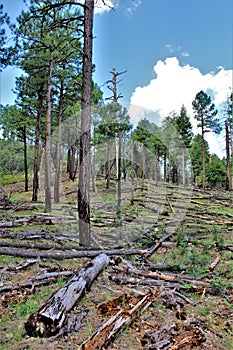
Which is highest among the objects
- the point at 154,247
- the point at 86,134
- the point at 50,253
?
the point at 86,134

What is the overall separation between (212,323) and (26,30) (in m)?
13.9

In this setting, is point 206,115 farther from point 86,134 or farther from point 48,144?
point 86,134

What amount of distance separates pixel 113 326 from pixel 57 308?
79 centimetres

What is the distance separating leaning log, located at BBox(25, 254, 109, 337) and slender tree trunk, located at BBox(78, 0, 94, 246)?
2.47 m

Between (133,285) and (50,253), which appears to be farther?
(50,253)

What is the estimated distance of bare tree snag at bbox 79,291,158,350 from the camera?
122 inches

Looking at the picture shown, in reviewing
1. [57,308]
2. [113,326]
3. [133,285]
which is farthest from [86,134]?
[113,326]

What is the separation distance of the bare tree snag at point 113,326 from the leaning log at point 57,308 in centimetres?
49

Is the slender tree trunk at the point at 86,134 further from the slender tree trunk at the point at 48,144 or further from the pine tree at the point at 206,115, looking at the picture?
the pine tree at the point at 206,115

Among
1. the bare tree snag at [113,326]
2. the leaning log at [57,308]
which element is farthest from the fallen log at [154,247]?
the bare tree snag at [113,326]

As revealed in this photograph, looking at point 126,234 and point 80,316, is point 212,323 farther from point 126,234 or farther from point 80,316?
point 126,234

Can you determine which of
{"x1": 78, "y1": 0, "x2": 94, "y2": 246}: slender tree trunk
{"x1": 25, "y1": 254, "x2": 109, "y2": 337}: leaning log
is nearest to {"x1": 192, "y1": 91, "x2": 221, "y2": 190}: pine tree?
{"x1": 78, "y1": 0, "x2": 94, "y2": 246}: slender tree trunk

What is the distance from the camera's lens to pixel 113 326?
3484 millimetres

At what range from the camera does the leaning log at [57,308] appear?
3.29 meters
